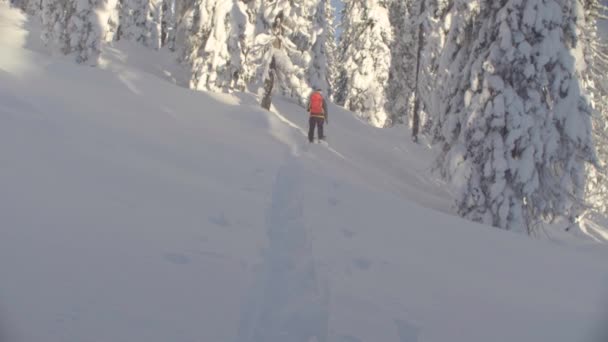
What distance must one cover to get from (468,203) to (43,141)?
9.72m

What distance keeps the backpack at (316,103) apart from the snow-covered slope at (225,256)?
6.89 meters

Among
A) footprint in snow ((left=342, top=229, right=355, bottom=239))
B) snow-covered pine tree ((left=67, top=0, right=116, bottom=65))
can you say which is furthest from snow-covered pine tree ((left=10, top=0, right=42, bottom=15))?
footprint in snow ((left=342, top=229, right=355, bottom=239))

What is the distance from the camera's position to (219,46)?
864 inches

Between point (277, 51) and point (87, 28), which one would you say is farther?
point (87, 28)

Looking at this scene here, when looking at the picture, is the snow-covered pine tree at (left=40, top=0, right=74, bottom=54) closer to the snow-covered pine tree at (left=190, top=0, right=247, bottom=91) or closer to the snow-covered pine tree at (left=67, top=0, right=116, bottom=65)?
the snow-covered pine tree at (left=67, top=0, right=116, bottom=65)

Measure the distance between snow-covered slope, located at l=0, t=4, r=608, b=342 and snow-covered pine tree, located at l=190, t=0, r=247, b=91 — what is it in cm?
1260

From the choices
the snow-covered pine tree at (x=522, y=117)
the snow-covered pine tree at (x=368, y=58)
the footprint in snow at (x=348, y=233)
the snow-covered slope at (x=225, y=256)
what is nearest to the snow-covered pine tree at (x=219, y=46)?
the snow-covered pine tree at (x=368, y=58)

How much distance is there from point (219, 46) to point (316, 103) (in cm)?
794

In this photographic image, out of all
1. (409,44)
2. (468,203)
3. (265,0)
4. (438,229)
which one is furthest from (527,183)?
(409,44)

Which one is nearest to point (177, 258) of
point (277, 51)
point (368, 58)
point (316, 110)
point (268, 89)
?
point (316, 110)

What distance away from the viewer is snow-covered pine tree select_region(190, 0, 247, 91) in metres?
21.8

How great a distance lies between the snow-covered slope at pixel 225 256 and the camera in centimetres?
338

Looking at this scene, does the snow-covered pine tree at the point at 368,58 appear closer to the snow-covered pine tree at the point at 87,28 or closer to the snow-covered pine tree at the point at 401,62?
the snow-covered pine tree at the point at 401,62

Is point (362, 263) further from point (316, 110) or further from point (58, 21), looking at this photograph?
point (58, 21)
